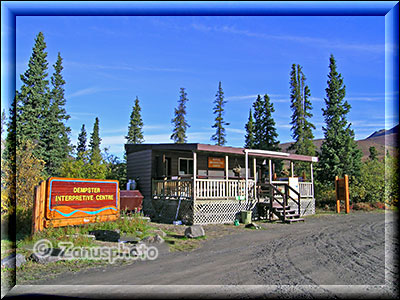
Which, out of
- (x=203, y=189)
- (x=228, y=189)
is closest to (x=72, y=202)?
(x=203, y=189)

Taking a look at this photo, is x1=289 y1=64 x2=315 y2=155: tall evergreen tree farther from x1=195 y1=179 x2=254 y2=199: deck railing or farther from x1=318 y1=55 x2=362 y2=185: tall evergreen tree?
x1=195 y1=179 x2=254 y2=199: deck railing

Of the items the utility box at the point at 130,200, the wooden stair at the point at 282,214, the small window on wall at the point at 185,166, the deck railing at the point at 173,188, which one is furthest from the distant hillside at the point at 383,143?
the utility box at the point at 130,200

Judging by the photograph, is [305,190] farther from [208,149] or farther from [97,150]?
[97,150]

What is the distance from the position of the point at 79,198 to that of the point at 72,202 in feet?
0.98

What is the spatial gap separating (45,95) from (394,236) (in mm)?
24353

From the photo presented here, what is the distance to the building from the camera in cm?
1376

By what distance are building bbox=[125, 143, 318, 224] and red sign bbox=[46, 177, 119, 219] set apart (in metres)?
3.93

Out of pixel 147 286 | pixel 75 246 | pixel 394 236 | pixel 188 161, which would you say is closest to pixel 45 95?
pixel 188 161

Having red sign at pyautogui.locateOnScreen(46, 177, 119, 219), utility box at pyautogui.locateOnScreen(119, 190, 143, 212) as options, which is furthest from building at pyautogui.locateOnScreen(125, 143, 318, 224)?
red sign at pyautogui.locateOnScreen(46, 177, 119, 219)

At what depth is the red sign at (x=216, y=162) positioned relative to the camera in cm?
1892

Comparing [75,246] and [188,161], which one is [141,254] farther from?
[188,161]

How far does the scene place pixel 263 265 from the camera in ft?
22.4

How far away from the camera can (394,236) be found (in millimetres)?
10852

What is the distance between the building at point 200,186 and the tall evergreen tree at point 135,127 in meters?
26.5
